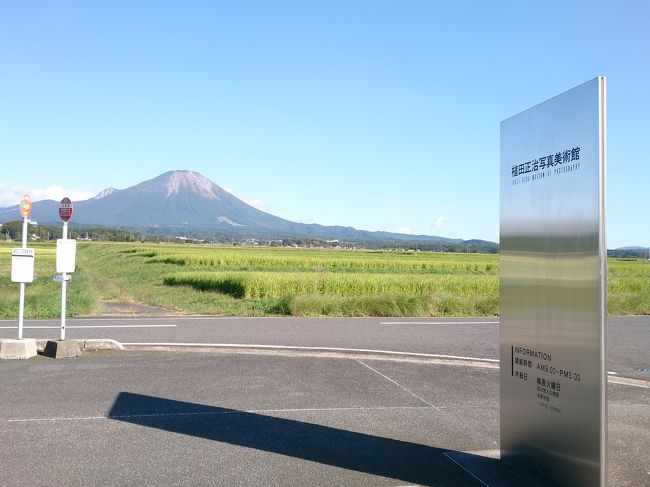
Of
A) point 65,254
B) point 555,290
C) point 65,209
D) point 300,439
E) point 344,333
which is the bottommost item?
point 300,439

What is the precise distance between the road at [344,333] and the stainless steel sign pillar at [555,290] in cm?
444

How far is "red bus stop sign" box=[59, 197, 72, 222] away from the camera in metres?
9.09

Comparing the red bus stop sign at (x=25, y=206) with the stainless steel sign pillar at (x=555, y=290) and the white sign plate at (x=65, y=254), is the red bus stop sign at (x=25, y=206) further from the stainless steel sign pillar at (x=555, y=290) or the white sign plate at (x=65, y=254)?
the stainless steel sign pillar at (x=555, y=290)

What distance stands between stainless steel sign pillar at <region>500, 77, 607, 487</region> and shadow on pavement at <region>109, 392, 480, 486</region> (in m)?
0.58

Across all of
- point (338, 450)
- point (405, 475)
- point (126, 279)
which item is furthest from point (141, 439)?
point (126, 279)

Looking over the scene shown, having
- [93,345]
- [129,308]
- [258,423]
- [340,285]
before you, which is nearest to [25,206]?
[93,345]

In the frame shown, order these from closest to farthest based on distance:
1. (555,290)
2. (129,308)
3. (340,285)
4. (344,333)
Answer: (555,290) → (344,333) → (129,308) → (340,285)

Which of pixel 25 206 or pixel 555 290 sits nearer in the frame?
pixel 555 290

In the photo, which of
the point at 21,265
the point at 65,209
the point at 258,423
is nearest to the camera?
the point at 258,423

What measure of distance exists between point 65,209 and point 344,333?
5.02 meters

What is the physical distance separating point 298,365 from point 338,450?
3.21m

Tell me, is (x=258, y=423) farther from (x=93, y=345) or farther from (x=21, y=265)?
(x=21, y=265)

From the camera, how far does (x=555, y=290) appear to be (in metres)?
3.93

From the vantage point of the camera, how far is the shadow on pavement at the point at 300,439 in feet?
14.7
